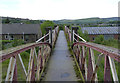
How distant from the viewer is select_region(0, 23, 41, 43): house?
2479 centimetres

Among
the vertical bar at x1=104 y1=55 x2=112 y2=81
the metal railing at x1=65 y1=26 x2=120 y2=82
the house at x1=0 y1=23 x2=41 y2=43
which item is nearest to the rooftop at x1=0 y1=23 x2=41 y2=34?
the house at x1=0 y1=23 x2=41 y2=43

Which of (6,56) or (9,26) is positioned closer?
(6,56)

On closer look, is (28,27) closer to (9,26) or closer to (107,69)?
(9,26)

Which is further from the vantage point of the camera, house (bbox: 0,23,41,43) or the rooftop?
the rooftop

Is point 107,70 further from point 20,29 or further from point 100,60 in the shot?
point 20,29

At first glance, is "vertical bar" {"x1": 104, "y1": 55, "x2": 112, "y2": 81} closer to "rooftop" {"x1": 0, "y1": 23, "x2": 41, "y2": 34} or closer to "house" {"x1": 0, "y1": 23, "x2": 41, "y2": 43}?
"house" {"x1": 0, "y1": 23, "x2": 41, "y2": 43}

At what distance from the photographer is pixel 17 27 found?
27.4 metres

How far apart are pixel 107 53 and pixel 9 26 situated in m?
28.5

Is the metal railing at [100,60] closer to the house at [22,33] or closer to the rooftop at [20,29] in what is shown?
the house at [22,33]

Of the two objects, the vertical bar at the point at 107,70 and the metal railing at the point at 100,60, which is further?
the vertical bar at the point at 107,70

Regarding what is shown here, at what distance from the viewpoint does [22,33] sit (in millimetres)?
25203

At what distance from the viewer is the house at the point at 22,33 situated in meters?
24.8

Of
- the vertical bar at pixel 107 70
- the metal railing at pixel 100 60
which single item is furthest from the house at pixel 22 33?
the vertical bar at pixel 107 70

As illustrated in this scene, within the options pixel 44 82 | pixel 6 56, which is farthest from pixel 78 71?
pixel 6 56
